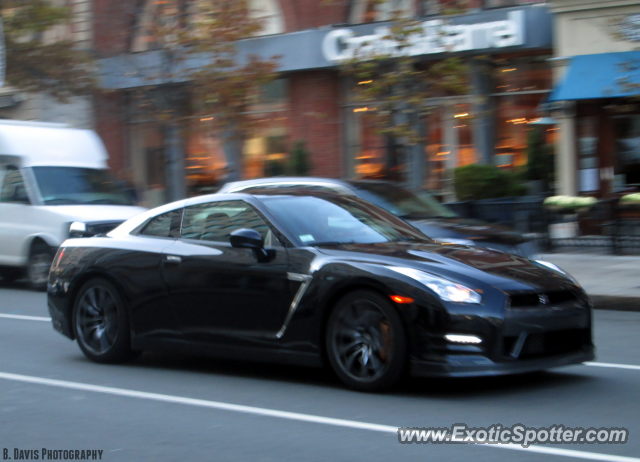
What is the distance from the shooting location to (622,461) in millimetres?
4566

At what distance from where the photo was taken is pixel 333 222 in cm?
704

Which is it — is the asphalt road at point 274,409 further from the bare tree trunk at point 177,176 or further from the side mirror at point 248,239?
the bare tree trunk at point 177,176

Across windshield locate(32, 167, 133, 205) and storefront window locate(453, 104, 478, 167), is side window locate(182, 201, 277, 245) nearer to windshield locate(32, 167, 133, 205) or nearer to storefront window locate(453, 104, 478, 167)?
windshield locate(32, 167, 133, 205)

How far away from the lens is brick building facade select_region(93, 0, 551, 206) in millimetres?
19750

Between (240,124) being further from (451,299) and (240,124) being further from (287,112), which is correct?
(451,299)

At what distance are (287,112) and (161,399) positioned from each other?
17550 mm

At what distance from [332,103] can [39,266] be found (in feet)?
33.4

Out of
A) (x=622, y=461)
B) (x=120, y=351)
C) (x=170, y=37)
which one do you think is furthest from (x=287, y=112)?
(x=622, y=461)

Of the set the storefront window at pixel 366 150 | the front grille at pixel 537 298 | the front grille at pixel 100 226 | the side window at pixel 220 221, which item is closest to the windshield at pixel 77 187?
the front grille at pixel 100 226

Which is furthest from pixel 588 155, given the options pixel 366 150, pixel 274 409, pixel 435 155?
pixel 274 409

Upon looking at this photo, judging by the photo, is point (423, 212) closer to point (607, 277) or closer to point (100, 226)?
point (607, 277)

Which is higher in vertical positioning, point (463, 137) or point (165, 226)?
point (165, 226)

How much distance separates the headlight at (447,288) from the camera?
587 cm

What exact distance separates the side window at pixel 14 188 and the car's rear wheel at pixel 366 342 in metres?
9.52
